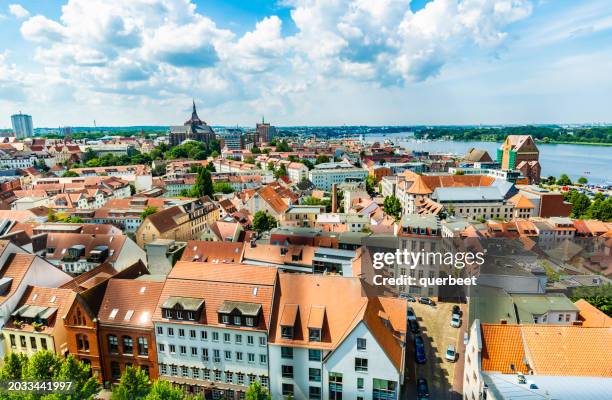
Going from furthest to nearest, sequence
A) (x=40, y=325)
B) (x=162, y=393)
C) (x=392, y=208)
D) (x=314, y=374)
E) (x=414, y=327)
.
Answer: (x=392, y=208) → (x=414, y=327) → (x=40, y=325) → (x=314, y=374) → (x=162, y=393)

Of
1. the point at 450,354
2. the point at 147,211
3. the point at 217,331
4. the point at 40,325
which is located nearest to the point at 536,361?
the point at 450,354

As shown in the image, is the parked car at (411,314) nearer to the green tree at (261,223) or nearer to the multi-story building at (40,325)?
the multi-story building at (40,325)

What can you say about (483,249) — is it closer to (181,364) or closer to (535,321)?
(535,321)

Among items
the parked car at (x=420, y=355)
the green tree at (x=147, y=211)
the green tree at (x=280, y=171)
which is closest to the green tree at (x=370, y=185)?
the green tree at (x=280, y=171)

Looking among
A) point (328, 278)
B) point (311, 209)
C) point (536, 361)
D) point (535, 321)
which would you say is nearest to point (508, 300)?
point (535, 321)

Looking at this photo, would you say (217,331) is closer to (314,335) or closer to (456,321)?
(314,335)

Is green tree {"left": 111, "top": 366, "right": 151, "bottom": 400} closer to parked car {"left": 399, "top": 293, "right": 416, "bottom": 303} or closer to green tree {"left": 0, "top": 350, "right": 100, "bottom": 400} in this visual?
green tree {"left": 0, "top": 350, "right": 100, "bottom": 400}
